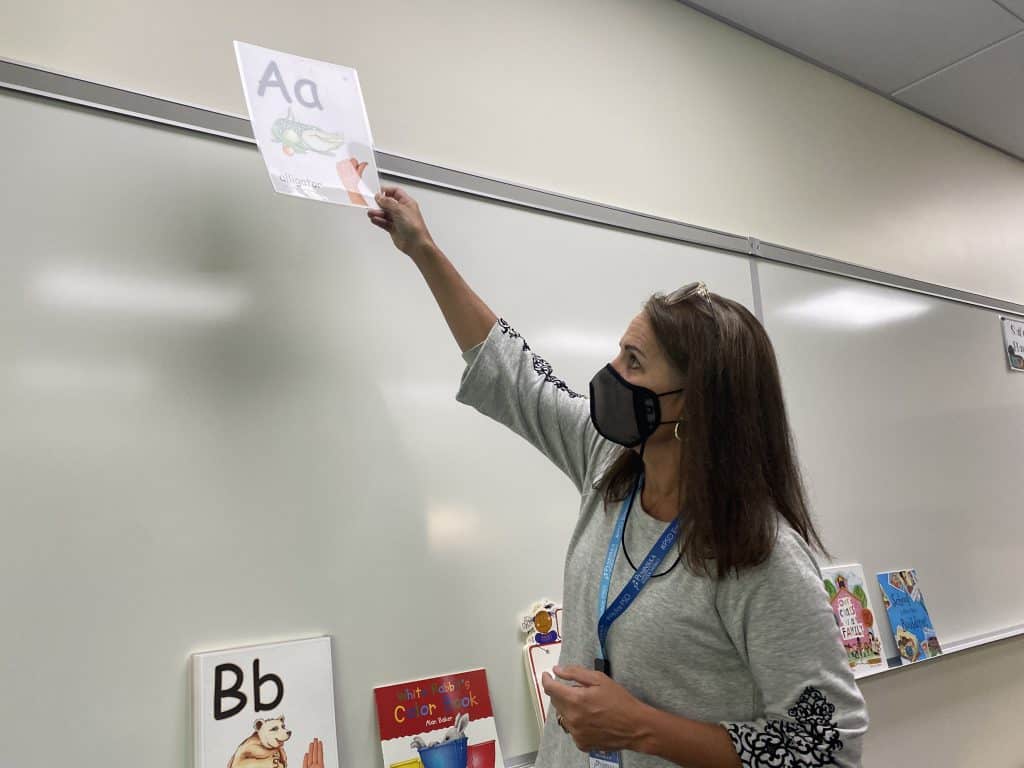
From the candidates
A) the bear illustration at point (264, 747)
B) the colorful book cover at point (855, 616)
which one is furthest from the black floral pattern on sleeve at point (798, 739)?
the colorful book cover at point (855, 616)

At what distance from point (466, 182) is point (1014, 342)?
2.30m

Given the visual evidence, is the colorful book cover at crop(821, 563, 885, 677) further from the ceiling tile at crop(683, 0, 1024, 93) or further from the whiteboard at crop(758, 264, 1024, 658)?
the ceiling tile at crop(683, 0, 1024, 93)

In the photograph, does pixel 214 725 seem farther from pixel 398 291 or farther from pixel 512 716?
pixel 398 291

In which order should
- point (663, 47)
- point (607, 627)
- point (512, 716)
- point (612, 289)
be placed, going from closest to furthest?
point (607, 627) < point (512, 716) < point (612, 289) < point (663, 47)

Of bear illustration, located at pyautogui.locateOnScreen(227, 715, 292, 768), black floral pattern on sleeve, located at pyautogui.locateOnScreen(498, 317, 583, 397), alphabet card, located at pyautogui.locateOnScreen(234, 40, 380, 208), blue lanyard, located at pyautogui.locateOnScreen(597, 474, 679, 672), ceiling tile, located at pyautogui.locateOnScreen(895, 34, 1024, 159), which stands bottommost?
bear illustration, located at pyautogui.locateOnScreen(227, 715, 292, 768)

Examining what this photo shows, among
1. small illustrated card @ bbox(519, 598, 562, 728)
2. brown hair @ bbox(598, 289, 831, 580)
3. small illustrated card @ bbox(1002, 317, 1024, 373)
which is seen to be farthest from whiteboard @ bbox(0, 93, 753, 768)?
small illustrated card @ bbox(1002, 317, 1024, 373)

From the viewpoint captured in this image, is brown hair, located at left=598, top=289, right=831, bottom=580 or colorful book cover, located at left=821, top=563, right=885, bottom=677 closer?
brown hair, located at left=598, top=289, right=831, bottom=580

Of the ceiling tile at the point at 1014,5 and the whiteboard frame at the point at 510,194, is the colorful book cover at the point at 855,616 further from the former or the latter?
the ceiling tile at the point at 1014,5

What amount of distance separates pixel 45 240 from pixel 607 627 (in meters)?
0.94

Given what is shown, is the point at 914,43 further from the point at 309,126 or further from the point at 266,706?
the point at 266,706

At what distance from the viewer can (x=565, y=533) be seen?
1.61m

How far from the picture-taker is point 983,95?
269 cm

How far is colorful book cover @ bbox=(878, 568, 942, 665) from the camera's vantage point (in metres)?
2.17

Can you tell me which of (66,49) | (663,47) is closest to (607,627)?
(66,49)
